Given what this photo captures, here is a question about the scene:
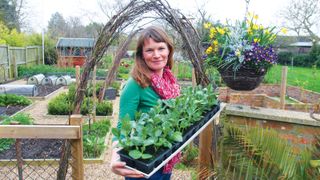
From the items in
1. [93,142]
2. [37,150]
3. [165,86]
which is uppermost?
[165,86]

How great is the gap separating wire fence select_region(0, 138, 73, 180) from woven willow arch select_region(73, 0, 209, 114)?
1.93 metres

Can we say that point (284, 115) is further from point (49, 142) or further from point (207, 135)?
point (49, 142)

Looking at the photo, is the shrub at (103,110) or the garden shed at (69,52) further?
the garden shed at (69,52)

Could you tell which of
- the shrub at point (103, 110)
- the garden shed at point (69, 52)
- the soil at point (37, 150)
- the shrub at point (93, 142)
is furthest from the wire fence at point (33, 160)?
the garden shed at point (69, 52)

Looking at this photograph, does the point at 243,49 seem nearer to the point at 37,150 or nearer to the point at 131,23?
the point at 131,23

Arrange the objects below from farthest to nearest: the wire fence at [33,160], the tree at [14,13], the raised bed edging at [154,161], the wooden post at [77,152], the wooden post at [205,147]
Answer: the tree at [14,13], the wire fence at [33,160], the wooden post at [205,147], the wooden post at [77,152], the raised bed edging at [154,161]

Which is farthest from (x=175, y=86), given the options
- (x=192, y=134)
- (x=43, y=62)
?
(x=43, y=62)

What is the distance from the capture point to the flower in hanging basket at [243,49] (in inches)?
91.4

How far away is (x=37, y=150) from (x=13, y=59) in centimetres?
1078

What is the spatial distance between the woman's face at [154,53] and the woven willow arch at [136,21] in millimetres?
501

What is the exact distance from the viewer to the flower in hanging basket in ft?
7.61

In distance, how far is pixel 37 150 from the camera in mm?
4395

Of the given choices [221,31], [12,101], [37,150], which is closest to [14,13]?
[12,101]

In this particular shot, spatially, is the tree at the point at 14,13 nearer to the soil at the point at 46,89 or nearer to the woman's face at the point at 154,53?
the soil at the point at 46,89
